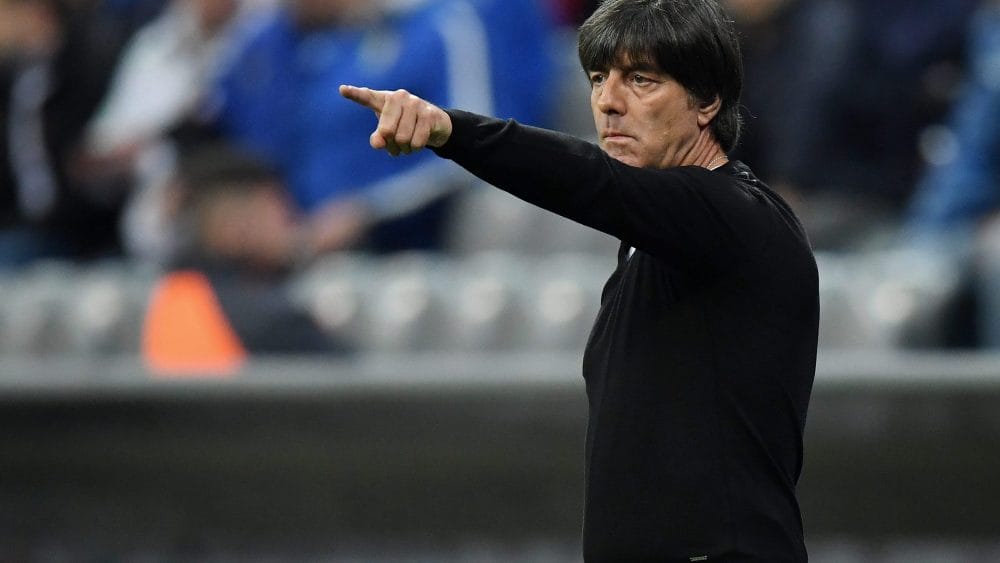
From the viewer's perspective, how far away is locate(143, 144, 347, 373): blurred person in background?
16.7 feet

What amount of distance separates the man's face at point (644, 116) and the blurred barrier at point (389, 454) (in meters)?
2.36

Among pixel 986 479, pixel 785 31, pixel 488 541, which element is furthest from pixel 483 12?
pixel 986 479

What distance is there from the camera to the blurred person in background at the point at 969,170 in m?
5.35

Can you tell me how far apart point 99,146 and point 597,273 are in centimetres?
270

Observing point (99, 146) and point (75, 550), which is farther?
point (99, 146)

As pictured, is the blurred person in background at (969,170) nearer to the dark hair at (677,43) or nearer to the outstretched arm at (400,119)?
the dark hair at (677,43)

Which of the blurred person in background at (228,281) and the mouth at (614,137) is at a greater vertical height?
the mouth at (614,137)

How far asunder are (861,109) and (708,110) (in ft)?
11.7

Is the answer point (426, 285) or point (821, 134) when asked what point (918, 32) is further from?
point (426, 285)

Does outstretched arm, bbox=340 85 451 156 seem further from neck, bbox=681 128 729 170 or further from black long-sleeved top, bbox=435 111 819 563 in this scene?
neck, bbox=681 128 729 170

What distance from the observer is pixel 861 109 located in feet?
19.0

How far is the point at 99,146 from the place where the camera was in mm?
7129

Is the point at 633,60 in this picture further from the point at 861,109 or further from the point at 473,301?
the point at 861,109

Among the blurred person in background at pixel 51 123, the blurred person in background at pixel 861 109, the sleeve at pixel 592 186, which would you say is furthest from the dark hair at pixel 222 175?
the sleeve at pixel 592 186
